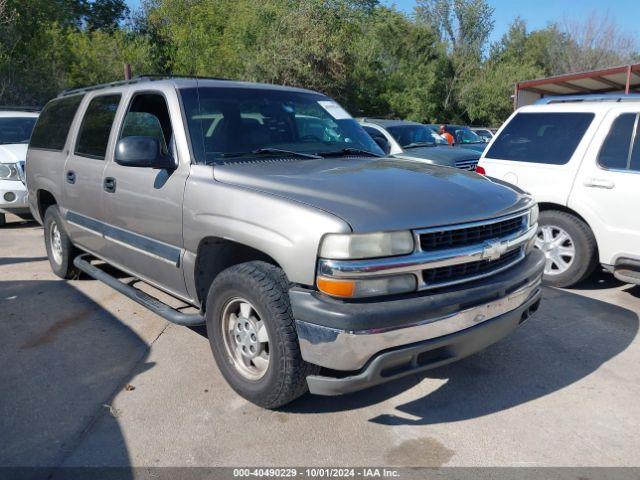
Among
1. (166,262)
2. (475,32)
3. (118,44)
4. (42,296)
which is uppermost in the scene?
(475,32)

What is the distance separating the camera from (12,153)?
8695mm

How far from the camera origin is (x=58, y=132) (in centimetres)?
564

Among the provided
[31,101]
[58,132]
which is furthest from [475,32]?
[58,132]

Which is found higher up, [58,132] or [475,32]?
[475,32]

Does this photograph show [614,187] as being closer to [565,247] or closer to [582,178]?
[582,178]

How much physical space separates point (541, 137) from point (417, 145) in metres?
5.26

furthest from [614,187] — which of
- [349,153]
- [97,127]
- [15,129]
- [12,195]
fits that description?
[15,129]

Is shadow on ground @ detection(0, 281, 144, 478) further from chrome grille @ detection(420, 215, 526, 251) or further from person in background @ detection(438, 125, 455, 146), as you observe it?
person in background @ detection(438, 125, 455, 146)

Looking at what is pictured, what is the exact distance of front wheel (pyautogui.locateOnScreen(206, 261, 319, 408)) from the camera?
297 cm

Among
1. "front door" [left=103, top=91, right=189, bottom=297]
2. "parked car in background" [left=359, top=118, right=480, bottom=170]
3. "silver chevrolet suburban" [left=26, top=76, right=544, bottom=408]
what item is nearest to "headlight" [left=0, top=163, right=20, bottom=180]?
"silver chevrolet suburban" [left=26, top=76, right=544, bottom=408]

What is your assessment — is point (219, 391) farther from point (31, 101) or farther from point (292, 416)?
point (31, 101)

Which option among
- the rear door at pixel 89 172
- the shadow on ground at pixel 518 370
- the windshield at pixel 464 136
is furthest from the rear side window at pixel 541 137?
the windshield at pixel 464 136

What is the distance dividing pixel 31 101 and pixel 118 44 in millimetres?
5840

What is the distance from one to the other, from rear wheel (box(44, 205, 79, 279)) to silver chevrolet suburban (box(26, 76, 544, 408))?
3.04ft
